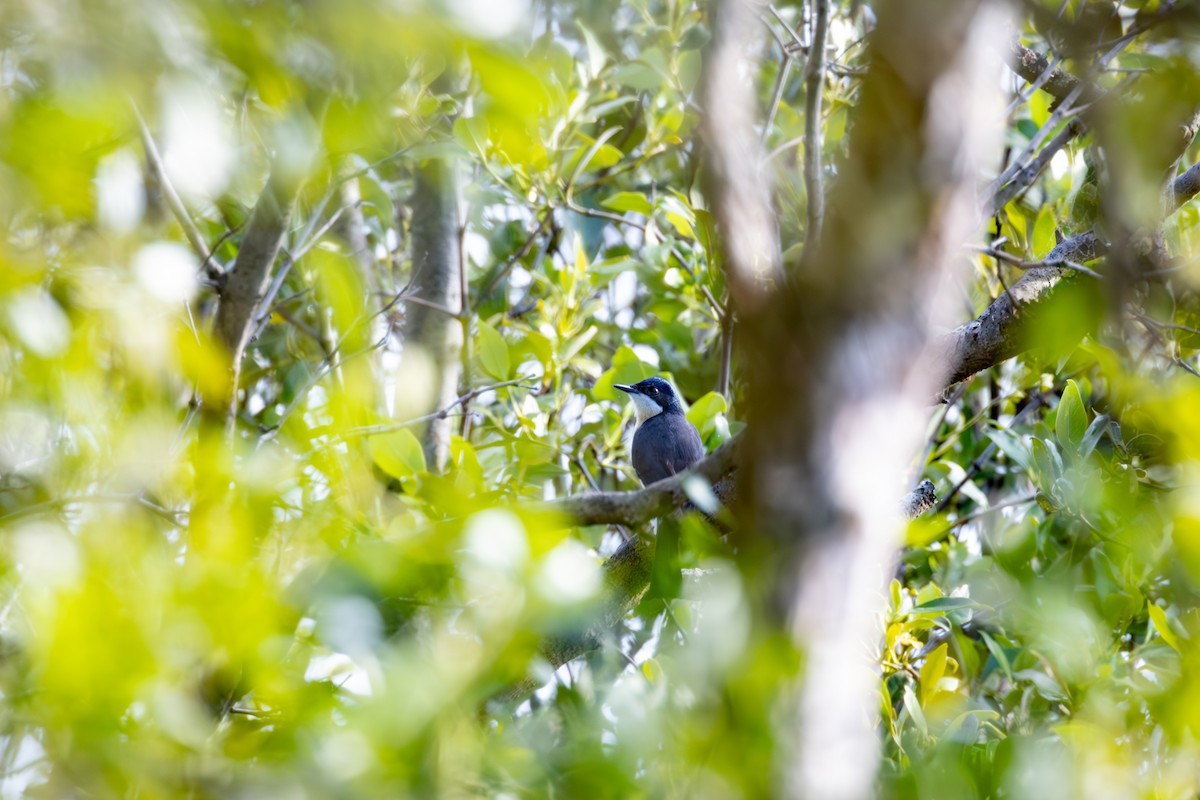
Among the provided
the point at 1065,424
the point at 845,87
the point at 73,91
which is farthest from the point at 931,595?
the point at 73,91

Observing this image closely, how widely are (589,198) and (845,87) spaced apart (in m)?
1.39

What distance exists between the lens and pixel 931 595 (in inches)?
120

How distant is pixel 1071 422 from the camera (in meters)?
2.56

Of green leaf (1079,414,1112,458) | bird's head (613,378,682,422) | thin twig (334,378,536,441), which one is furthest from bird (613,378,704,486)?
green leaf (1079,414,1112,458)

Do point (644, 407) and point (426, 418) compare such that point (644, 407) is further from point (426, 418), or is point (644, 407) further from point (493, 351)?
point (426, 418)

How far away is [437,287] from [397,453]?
1.97 m

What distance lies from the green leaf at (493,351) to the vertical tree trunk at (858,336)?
224cm

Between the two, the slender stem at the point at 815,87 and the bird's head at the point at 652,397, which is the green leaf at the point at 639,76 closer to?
the slender stem at the point at 815,87

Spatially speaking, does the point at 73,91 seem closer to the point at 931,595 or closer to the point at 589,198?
the point at 931,595

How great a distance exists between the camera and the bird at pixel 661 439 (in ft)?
17.7

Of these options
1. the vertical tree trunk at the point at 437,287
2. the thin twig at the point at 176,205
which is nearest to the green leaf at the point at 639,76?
the vertical tree trunk at the point at 437,287

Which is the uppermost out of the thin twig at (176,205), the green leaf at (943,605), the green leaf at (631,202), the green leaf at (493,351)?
the green leaf at (631,202)

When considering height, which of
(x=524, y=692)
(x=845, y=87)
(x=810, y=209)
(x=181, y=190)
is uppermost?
(x=845, y=87)

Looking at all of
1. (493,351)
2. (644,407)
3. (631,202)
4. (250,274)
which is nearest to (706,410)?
(493,351)
